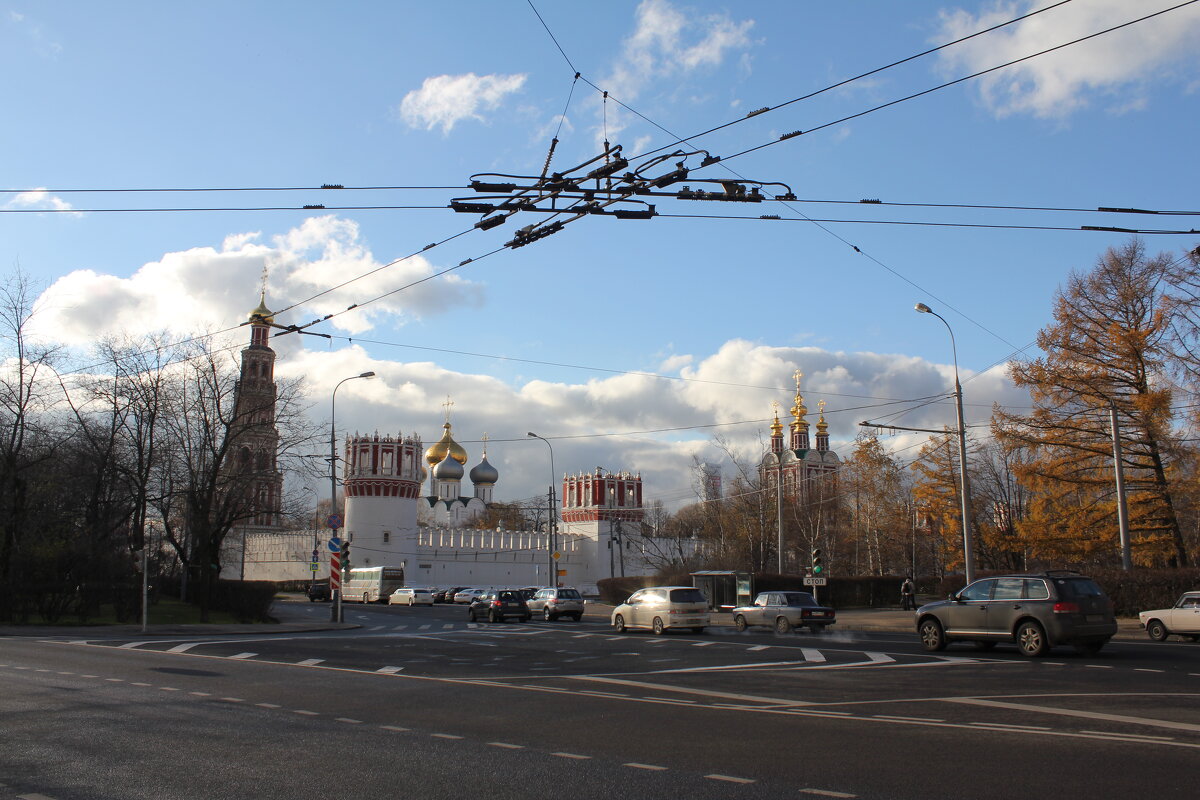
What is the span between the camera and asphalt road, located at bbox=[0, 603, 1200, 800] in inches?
293

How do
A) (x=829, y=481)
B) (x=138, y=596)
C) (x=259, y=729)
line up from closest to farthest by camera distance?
1. (x=259, y=729)
2. (x=138, y=596)
3. (x=829, y=481)

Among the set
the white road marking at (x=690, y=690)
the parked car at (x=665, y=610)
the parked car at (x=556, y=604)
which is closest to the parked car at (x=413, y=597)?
the parked car at (x=556, y=604)

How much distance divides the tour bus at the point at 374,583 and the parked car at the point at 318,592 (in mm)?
1541

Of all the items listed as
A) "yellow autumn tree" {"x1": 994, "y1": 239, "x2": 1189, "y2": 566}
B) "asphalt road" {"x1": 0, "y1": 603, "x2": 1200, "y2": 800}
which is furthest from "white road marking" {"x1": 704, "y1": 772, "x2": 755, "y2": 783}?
"yellow autumn tree" {"x1": 994, "y1": 239, "x2": 1189, "y2": 566}

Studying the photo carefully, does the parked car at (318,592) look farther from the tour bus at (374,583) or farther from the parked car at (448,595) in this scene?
the parked car at (448,595)

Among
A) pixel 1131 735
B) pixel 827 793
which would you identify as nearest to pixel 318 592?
pixel 1131 735

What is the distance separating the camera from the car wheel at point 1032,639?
1784cm

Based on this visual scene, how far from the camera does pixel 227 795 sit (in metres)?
7.11

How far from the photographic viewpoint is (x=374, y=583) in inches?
2625

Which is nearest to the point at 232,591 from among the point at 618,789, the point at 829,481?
the point at 618,789

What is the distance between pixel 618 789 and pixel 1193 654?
1671cm

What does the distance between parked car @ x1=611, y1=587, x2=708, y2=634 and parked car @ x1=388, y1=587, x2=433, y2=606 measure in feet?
114

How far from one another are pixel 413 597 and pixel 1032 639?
48.8 m

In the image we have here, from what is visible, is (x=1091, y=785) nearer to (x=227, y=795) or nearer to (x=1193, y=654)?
(x=227, y=795)
